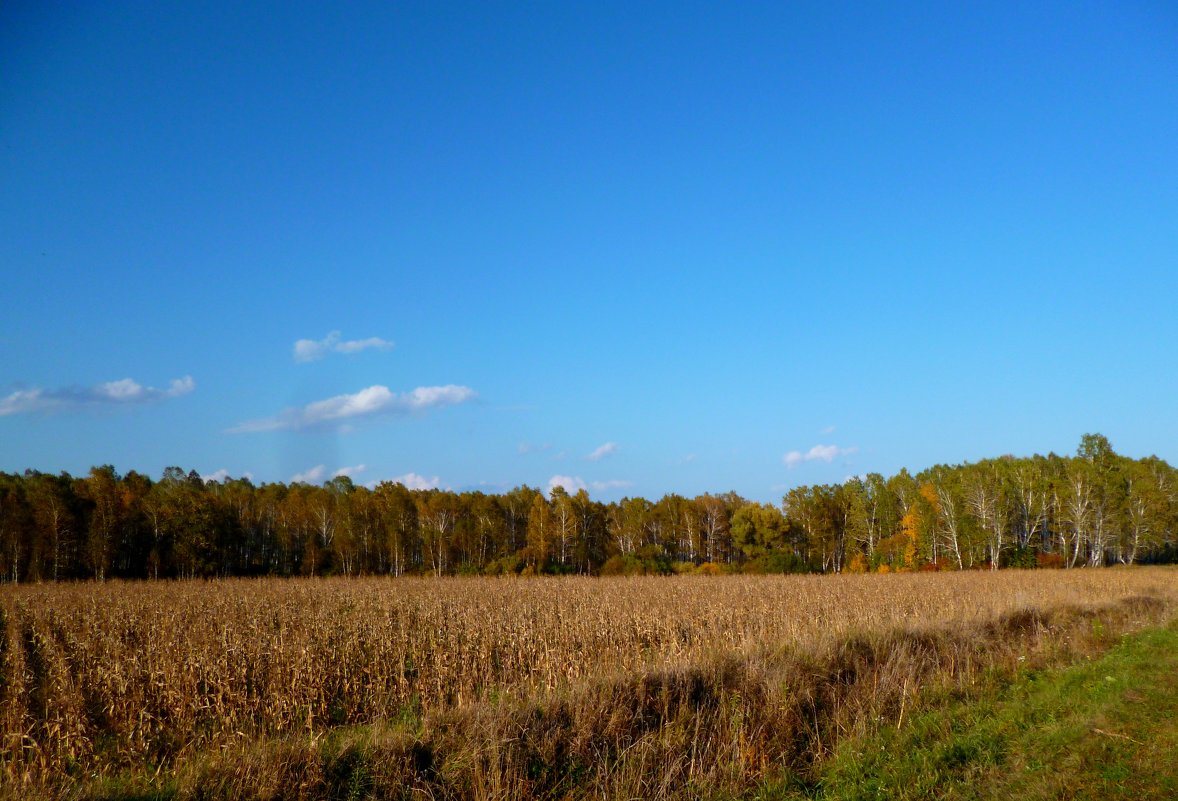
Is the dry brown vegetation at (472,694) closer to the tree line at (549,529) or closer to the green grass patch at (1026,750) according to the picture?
the green grass patch at (1026,750)

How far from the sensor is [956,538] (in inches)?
2731

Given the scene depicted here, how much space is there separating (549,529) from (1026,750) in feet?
226

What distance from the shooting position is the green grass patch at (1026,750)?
8.35m

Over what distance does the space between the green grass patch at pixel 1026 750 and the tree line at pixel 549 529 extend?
54538 millimetres

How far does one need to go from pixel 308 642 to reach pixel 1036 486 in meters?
83.0

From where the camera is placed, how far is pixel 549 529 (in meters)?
77.2

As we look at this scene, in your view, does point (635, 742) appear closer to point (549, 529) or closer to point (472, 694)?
point (472, 694)

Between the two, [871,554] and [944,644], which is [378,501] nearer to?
[871,554]

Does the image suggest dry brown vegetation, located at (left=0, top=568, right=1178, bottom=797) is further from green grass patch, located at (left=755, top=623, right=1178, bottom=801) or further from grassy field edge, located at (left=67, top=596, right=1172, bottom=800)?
green grass patch, located at (left=755, top=623, right=1178, bottom=801)

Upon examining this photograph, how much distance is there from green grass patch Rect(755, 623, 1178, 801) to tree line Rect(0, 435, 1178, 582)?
5454cm

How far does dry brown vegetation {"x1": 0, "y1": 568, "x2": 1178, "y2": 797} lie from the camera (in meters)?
8.03

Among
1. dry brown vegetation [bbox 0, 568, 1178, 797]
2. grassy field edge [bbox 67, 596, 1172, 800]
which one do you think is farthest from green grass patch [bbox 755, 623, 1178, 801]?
dry brown vegetation [bbox 0, 568, 1178, 797]

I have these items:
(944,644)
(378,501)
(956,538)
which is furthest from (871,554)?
(944,644)

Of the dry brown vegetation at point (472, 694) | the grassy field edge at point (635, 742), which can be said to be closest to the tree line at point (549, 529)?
the dry brown vegetation at point (472, 694)
